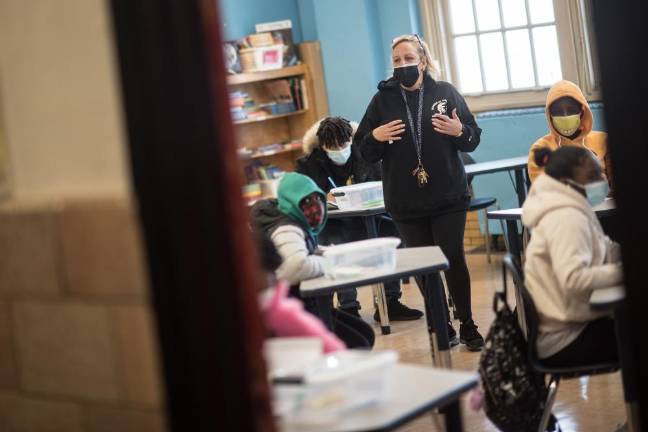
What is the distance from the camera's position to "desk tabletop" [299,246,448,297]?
3.96 meters

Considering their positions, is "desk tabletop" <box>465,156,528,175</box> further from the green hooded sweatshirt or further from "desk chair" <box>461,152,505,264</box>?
the green hooded sweatshirt

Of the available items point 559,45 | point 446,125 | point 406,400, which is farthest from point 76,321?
point 559,45

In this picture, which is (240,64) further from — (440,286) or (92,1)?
(92,1)

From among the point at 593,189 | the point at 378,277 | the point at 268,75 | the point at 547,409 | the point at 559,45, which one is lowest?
the point at 547,409

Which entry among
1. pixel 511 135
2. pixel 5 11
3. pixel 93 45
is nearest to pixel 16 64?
pixel 5 11

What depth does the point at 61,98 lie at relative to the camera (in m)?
2.57

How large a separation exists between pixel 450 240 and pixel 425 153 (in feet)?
1.38

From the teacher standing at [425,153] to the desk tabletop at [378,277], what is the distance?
2.90 ft

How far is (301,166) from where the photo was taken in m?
6.21

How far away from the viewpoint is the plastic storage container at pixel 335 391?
2.43m

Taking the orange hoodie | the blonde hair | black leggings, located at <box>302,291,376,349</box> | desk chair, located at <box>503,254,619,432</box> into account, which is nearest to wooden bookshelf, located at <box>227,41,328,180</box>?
the blonde hair

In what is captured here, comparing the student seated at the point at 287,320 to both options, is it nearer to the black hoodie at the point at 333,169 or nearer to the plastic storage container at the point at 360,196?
the plastic storage container at the point at 360,196

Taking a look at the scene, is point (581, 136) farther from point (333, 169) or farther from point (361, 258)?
point (333, 169)

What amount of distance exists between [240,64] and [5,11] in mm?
6087
